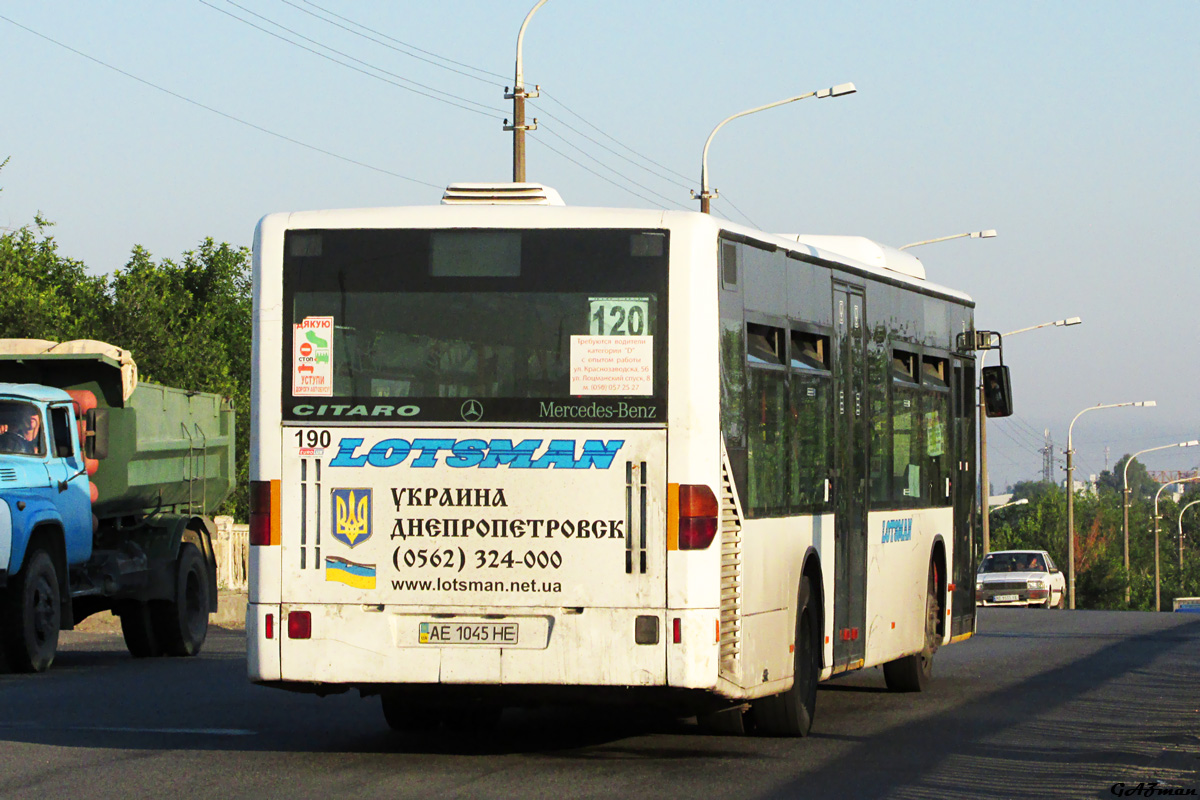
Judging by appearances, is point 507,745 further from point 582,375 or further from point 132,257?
point 132,257

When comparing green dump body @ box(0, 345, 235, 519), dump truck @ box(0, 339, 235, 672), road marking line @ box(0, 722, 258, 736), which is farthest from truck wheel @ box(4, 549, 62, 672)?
road marking line @ box(0, 722, 258, 736)

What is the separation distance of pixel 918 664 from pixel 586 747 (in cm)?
514

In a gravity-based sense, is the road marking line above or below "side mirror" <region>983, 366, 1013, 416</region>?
below

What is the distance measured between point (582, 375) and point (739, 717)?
2907 millimetres

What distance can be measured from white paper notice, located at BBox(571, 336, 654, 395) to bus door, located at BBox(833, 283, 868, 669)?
281 centimetres

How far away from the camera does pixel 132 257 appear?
161 ft

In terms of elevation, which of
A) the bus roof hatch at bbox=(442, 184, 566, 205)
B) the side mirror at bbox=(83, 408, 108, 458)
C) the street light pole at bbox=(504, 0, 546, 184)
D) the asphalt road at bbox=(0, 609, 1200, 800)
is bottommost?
the asphalt road at bbox=(0, 609, 1200, 800)

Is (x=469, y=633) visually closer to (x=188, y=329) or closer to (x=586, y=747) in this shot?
(x=586, y=747)

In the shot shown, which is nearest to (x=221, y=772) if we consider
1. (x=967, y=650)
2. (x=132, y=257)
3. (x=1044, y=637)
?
(x=967, y=650)

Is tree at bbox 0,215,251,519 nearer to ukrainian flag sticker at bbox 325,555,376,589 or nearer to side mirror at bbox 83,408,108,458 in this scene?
side mirror at bbox 83,408,108,458

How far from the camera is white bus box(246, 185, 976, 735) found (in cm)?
1020

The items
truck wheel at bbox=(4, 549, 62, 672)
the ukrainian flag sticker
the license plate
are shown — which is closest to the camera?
the license plate

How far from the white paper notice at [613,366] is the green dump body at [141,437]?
9.30 meters

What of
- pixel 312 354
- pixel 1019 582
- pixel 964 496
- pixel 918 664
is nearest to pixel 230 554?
pixel 964 496
